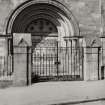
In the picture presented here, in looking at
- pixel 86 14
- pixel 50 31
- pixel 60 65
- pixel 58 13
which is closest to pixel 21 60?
pixel 60 65

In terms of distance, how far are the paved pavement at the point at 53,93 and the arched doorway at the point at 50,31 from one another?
2.79 meters

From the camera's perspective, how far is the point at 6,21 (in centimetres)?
1363

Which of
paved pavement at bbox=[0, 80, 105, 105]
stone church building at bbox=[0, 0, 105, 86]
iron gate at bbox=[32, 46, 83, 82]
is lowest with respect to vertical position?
paved pavement at bbox=[0, 80, 105, 105]

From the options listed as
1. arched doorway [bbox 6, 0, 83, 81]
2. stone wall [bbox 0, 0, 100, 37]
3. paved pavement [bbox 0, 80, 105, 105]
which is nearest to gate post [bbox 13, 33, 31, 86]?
paved pavement [bbox 0, 80, 105, 105]

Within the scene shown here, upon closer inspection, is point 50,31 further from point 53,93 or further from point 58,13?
point 53,93

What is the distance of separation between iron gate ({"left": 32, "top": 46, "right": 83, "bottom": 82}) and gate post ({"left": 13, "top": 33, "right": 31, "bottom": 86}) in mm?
1094

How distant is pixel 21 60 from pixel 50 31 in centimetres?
551

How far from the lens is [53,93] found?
27.9 feet

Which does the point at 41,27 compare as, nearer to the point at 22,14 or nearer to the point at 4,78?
the point at 22,14

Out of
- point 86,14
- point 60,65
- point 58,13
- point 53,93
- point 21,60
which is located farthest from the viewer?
point 86,14

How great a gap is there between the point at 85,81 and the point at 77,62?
210 cm

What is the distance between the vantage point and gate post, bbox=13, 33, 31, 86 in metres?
9.99

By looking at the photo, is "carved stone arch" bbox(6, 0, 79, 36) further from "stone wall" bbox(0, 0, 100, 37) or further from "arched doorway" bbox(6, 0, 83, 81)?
"stone wall" bbox(0, 0, 100, 37)

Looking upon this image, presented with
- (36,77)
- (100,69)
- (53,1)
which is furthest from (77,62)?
(53,1)
